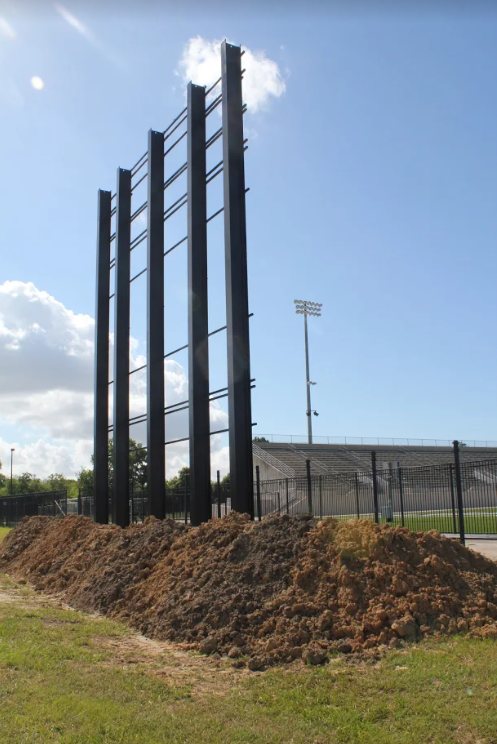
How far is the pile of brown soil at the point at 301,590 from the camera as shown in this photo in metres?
7.20

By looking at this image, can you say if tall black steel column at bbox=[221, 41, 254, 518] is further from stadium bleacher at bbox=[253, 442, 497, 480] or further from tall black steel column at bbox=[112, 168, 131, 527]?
stadium bleacher at bbox=[253, 442, 497, 480]

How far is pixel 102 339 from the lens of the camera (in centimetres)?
2322

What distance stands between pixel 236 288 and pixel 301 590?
7.30m

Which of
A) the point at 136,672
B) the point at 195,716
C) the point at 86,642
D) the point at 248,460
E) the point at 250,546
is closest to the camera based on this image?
the point at 195,716

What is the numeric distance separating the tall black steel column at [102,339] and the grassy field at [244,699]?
1507cm

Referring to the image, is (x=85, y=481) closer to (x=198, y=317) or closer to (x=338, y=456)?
(x=338, y=456)

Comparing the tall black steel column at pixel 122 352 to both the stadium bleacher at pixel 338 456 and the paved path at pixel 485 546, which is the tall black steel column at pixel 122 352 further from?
the stadium bleacher at pixel 338 456

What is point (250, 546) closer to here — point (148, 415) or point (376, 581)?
point (376, 581)

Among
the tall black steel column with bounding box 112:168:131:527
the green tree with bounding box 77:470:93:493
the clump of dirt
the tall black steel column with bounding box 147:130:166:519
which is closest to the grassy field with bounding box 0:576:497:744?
the clump of dirt

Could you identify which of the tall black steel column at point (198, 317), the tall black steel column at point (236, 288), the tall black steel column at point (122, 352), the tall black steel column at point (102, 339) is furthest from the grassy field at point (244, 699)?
the tall black steel column at point (102, 339)

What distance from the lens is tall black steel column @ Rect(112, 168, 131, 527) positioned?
64.9 ft

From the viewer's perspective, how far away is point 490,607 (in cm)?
750

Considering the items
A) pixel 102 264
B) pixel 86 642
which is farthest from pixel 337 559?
pixel 102 264

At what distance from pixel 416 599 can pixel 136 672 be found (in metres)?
3.24
